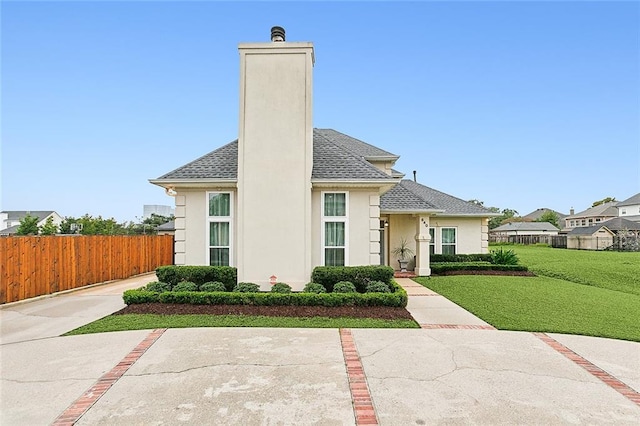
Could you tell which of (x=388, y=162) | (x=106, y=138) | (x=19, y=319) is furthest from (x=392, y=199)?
(x=106, y=138)

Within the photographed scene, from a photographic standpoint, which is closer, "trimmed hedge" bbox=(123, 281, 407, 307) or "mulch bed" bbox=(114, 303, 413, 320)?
"mulch bed" bbox=(114, 303, 413, 320)

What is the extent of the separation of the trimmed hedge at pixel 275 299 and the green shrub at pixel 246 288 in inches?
19.8

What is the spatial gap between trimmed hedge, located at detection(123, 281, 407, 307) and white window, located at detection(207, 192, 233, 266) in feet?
5.96

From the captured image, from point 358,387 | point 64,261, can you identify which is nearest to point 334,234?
point 358,387

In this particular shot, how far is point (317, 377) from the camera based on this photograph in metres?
4.51

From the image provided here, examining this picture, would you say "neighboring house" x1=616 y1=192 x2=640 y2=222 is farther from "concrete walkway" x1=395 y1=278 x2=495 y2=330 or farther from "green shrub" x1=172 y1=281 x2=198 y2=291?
"green shrub" x1=172 y1=281 x2=198 y2=291

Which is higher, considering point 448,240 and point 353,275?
point 448,240

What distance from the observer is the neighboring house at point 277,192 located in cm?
923

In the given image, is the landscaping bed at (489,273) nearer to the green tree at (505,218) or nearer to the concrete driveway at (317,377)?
the concrete driveway at (317,377)

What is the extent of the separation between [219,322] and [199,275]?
2.52 meters

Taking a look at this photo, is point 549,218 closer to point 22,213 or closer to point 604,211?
point 604,211

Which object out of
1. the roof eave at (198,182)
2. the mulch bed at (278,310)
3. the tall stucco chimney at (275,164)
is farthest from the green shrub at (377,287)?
the roof eave at (198,182)

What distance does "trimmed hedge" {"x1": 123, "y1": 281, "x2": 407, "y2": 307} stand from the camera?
8008 millimetres

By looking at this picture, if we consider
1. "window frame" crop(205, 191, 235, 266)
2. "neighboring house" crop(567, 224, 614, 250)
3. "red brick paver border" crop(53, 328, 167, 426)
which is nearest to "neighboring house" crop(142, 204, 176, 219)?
"window frame" crop(205, 191, 235, 266)
